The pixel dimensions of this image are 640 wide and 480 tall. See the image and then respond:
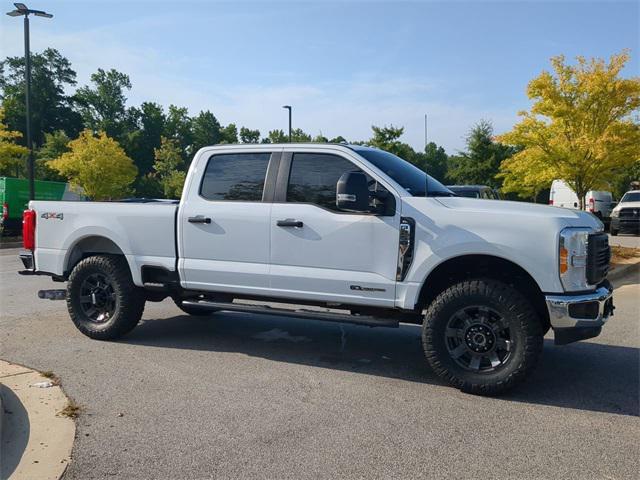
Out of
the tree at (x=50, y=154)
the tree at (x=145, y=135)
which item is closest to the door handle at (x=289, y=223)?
the tree at (x=50, y=154)

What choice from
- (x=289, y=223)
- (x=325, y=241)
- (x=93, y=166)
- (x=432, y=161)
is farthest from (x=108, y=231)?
(x=93, y=166)

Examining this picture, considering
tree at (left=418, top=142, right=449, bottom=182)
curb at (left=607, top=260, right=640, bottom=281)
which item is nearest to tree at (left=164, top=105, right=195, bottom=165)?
tree at (left=418, top=142, right=449, bottom=182)

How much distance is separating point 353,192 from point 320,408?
1723 mm

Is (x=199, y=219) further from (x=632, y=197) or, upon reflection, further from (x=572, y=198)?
(x=572, y=198)

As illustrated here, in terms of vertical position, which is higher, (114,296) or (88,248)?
(88,248)

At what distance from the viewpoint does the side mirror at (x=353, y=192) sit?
4.50m

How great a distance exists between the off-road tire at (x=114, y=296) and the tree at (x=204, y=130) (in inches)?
2834

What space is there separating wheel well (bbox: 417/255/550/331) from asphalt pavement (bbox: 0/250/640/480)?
735 millimetres

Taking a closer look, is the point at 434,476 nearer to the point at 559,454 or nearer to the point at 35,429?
the point at 559,454

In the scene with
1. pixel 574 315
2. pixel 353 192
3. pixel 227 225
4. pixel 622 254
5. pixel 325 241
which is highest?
pixel 353 192

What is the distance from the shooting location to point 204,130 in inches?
3051

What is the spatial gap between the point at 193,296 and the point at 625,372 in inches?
172

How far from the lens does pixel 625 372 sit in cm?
514

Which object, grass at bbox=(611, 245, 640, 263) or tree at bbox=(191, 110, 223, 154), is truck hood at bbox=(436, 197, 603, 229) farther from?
tree at bbox=(191, 110, 223, 154)
